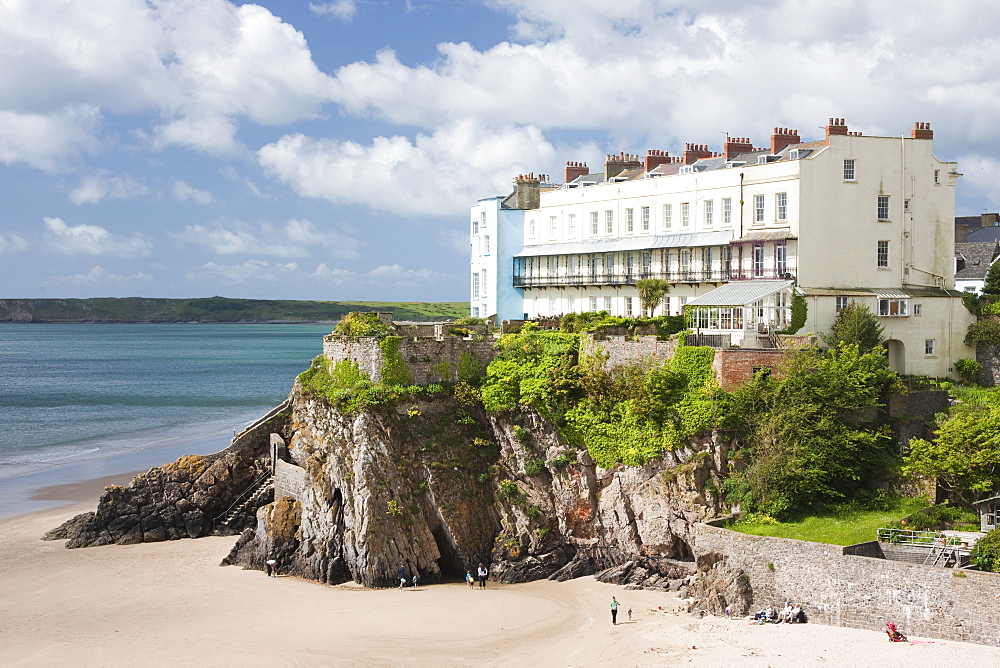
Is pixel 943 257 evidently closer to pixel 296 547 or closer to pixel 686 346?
pixel 686 346

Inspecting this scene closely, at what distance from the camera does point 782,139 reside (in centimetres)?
4169

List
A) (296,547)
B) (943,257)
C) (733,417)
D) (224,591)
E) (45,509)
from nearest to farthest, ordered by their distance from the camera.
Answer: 1. (733,417)
2. (224,591)
3. (296,547)
4. (943,257)
5. (45,509)

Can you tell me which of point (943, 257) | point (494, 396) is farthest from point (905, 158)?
point (494, 396)

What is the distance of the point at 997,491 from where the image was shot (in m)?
28.3

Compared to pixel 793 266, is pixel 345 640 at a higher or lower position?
lower

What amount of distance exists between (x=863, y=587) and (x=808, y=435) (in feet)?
18.9

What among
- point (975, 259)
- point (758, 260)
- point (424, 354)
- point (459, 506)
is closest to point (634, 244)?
point (758, 260)

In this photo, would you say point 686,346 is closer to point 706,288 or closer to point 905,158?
point 706,288

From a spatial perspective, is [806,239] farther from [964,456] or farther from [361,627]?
[361,627]

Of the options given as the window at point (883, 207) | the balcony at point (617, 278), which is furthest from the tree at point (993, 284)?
the balcony at point (617, 278)

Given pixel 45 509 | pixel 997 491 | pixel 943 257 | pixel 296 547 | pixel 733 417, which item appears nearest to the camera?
pixel 997 491

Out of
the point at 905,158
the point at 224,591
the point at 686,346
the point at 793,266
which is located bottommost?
the point at 224,591

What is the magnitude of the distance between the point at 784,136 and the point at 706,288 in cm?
714

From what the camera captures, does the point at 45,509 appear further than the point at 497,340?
Yes
